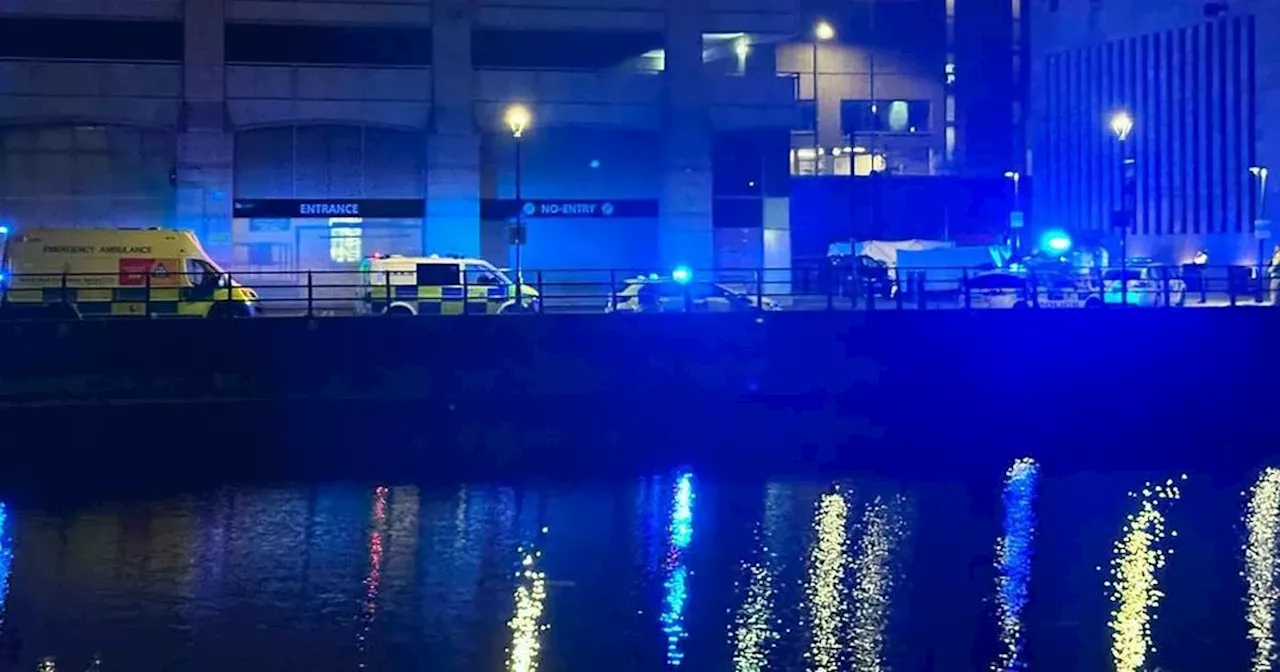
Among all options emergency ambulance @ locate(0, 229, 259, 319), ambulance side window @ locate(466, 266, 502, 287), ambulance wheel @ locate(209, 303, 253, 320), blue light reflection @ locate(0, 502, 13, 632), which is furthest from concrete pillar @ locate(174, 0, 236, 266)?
blue light reflection @ locate(0, 502, 13, 632)

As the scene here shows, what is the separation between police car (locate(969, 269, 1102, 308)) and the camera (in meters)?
51.2

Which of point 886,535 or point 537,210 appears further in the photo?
point 537,210

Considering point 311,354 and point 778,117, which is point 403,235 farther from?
point 311,354

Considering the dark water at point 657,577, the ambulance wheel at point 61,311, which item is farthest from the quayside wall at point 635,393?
the dark water at point 657,577

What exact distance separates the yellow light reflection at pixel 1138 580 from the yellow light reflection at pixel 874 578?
256cm

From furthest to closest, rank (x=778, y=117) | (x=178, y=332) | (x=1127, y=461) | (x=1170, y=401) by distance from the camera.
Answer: (x=778, y=117) < (x=1170, y=401) < (x=178, y=332) < (x=1127, y=461)

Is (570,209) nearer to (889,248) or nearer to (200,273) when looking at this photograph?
(200,273)

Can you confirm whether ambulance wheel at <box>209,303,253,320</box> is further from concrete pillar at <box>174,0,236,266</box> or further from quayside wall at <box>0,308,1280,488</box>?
concrete pillar at <box>174,0,236,266</box>

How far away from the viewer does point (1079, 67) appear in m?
121

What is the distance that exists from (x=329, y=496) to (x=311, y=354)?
10.3 m

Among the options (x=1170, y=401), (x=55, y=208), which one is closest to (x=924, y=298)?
(x=1170, y=401)

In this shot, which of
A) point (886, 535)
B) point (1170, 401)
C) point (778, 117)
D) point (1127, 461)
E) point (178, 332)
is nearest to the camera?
point (886, 535)

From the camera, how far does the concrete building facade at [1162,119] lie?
104 m

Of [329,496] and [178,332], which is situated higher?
[178,332]
